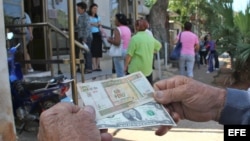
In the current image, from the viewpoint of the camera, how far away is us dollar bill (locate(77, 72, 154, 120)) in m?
1.62

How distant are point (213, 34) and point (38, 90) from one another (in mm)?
5971

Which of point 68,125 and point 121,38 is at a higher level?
point 121,38

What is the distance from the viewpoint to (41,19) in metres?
8.55

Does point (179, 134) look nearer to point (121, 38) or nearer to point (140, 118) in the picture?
point (121, 38)

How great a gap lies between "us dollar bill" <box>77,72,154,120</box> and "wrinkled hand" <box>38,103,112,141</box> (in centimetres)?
13

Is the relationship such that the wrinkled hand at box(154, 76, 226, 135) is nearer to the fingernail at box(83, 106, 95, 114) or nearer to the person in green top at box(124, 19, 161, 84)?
the fingernail at box(83, 106, 95, 114)

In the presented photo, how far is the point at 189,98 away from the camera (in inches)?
73.2

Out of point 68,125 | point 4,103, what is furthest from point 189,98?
point 4,103

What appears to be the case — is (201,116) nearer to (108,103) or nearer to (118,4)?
(108,103)

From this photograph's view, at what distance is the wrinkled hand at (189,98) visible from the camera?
1.84 metres

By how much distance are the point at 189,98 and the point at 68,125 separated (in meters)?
0.72

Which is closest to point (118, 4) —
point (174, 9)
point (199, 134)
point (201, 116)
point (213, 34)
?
point (213, 34)

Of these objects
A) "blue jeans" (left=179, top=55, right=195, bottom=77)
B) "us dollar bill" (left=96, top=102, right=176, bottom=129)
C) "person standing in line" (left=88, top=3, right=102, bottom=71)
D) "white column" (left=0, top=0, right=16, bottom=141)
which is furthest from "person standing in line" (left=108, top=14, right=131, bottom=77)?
"us dollar bill" (left=96, top=102, right=176, bottom=129)

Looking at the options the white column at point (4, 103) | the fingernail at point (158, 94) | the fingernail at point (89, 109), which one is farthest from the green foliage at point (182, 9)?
the fingernail at point (89, 109)
